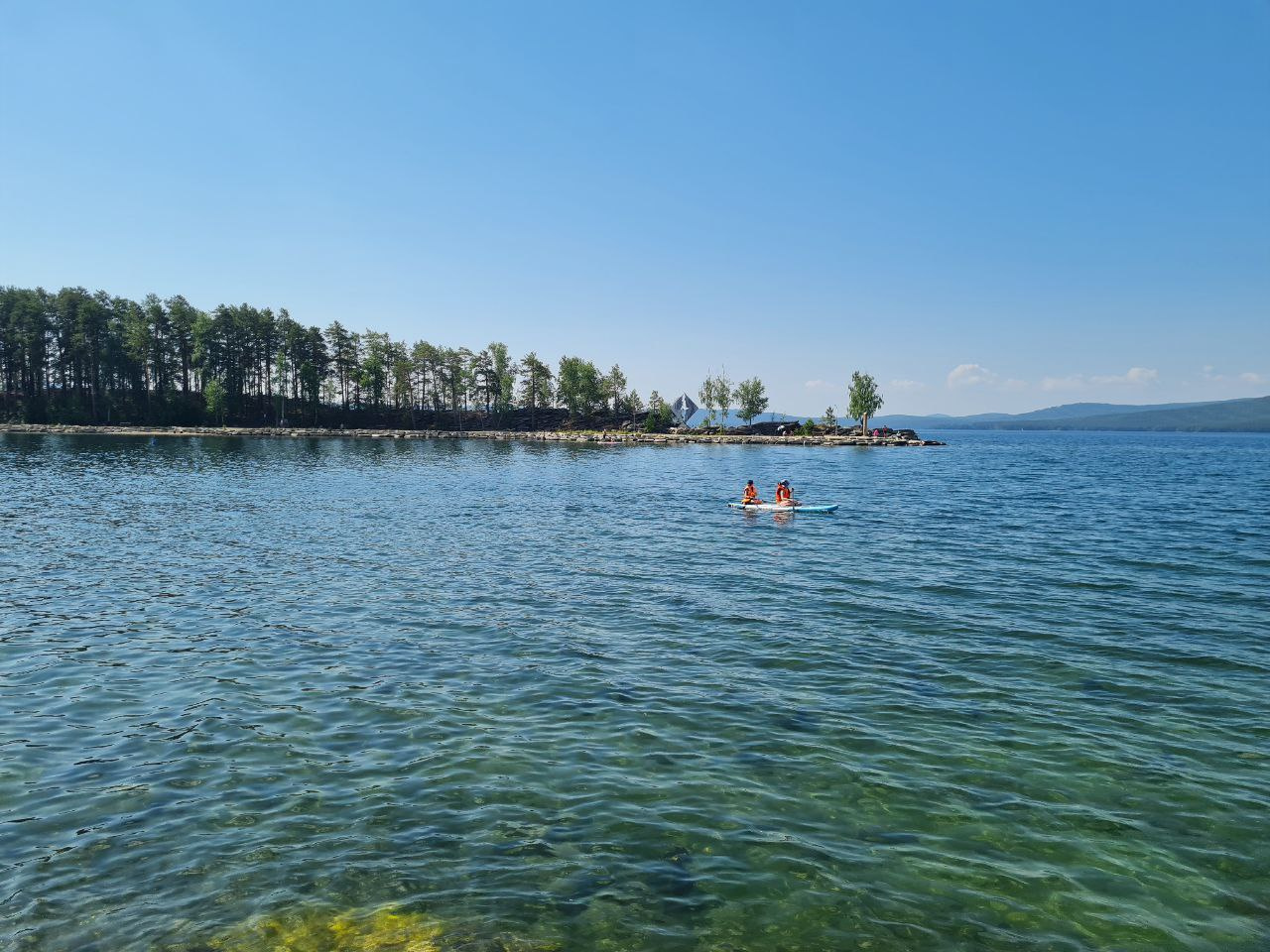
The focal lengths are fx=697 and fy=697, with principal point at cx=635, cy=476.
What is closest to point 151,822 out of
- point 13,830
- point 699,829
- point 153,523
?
point 13,830

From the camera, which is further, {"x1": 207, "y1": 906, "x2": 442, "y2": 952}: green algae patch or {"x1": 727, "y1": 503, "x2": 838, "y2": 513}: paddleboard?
{"x1": 727, "y1": 503, "x2": 838, "y2": 513}: paddleboard

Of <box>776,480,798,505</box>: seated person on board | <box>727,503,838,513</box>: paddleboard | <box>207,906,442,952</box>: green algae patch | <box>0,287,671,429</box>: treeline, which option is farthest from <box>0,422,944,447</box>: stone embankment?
<box>207,906,442,952</box>: green algae patch

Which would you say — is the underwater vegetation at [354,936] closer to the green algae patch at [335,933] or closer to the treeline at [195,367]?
the green algae patch at [335,933]

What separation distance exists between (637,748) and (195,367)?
604ft

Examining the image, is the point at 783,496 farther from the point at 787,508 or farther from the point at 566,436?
the point at 566,436

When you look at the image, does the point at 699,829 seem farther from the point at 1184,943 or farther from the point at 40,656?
the point at 40,656

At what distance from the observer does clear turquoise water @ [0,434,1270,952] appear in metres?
9.32

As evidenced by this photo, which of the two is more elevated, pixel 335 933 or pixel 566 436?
pixel 566 436

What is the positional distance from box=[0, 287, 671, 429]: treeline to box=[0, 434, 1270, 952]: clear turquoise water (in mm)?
151036

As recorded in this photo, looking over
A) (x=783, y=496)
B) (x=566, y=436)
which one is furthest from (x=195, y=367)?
(x=783, y=496)

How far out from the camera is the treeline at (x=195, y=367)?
152000 mm

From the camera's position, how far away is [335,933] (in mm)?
8672

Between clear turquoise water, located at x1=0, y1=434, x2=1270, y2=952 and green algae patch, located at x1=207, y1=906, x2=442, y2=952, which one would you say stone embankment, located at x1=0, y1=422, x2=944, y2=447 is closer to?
clear turquoise water, located at x1=0, y1=434, x2=1270, y2=952

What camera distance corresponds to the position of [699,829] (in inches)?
437
